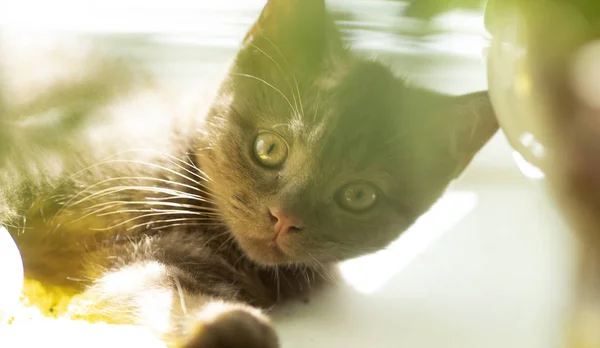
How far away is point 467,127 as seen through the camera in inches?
33.4

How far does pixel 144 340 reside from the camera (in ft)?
2.39

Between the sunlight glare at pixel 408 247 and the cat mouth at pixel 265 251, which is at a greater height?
the sunlight glare at pixel 408 247

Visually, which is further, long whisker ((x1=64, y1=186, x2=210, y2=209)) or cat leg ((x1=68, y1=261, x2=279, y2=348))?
long whisker ((x1=64, y1=186, x2=210, y2=209))

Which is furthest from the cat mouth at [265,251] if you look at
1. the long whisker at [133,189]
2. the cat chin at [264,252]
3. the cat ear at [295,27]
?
the cat ear at [295,27]

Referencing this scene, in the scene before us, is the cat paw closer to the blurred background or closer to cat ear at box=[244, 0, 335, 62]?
the blurred background

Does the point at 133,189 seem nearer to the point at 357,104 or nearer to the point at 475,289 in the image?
the point at 357,104

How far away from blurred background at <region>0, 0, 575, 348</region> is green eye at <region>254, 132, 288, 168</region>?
0.51 ft

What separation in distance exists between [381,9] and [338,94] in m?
0.15

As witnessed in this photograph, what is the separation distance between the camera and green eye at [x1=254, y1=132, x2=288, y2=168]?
87cm

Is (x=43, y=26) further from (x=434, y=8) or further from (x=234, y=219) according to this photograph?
(x=434, y=8)

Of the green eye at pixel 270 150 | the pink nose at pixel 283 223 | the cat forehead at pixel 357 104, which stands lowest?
the pink nose at pixel 283 223

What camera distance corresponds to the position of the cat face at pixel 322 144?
0.85 meters

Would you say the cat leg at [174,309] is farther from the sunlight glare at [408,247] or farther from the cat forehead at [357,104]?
the cat forehead at [357,104]

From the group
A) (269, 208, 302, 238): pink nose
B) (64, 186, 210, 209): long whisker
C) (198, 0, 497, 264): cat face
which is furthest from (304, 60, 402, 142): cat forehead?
(64, 186, 210, 209): long whisker
